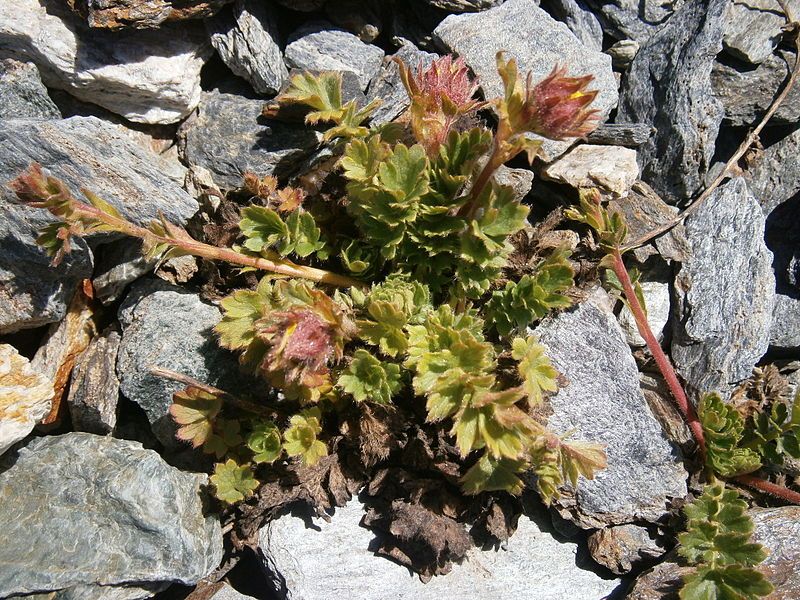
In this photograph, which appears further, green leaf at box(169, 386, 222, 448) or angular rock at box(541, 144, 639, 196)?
angular rock at box(541, 144, 639, 196)

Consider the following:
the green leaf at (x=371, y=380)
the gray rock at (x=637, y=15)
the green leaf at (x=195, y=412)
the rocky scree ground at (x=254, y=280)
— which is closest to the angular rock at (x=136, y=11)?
the rocky scree ground at (x=254, y=280)

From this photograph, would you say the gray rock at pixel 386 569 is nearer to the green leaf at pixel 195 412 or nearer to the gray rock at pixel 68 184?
the green leaf at pixel 195 412

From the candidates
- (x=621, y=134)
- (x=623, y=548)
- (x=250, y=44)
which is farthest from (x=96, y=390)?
(x=621, y=134)

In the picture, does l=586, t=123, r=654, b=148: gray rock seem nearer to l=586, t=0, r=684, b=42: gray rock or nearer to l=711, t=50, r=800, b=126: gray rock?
l=711, t=50, r=800, b=126: gray rock

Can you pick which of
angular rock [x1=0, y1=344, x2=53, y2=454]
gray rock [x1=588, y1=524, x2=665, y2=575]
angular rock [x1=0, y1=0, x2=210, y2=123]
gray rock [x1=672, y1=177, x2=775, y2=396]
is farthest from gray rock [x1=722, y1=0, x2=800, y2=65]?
angular rock [x1=0, y1=344, x2=53, y2=454]

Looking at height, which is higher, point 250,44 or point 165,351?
point 250,44

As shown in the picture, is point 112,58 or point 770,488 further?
point 112,58

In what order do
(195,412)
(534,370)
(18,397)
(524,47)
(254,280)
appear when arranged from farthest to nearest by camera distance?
(524,47)
(254,280)
(195,412)
(18,397)
(534,370)

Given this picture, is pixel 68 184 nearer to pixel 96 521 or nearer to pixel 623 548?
pixel 96 521
